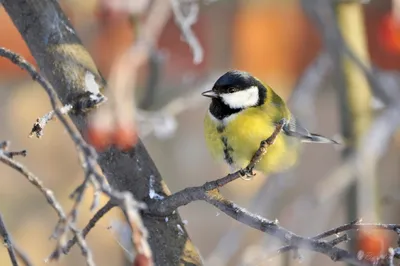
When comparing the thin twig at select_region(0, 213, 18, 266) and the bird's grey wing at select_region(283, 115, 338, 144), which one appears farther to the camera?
the bird's grey wing at select_region(283, 115, 338, 144)

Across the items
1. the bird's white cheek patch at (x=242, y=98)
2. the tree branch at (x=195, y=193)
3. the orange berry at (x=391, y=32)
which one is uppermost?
the orange berry at (x=391, y=32)

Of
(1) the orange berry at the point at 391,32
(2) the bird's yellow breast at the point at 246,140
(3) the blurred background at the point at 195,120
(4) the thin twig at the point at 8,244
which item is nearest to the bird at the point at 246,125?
(2) the bird's yellow breast at the point at 246,140

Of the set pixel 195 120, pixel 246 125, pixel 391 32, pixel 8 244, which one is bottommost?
pixel 8 244

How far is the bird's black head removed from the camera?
1.22 meters

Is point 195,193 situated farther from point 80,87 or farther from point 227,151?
point 227,151

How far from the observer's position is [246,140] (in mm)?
1185

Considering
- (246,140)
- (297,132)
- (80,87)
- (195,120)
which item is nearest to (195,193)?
(80,87)

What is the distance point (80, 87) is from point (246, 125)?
44cm

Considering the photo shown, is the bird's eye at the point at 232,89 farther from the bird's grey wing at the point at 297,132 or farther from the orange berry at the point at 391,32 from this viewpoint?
the orange berry at the point at 391,32

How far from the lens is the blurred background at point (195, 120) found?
1.83m

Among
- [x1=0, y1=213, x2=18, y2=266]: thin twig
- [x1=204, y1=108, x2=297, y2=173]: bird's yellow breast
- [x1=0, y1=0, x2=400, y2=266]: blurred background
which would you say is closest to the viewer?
[x1=0, y1=213, x2=18, y2=266]: thin twig

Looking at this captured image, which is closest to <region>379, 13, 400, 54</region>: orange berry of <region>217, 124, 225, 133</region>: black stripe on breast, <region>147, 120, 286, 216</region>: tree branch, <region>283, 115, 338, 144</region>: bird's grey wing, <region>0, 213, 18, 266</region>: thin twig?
<region>283, 115, 338, 144</region>: bird's grey wing

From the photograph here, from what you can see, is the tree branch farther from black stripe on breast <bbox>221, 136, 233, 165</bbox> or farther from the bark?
black stripe on breast <bbox>221, 136, 233, 165</bbox>

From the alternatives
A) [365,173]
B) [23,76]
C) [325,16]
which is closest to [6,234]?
[325,16]
